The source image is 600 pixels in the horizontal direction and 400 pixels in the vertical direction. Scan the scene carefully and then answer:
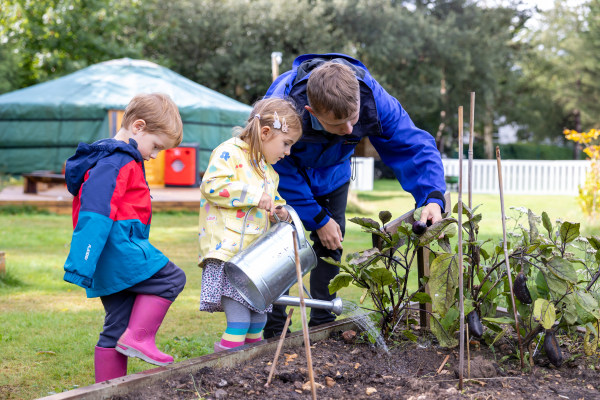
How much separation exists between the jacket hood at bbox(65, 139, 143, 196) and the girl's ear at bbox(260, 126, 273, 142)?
1.51 ft

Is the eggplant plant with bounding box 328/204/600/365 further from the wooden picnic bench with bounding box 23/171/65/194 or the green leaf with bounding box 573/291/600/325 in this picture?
the wooden picnic bench with bounding box 23/171/65/194

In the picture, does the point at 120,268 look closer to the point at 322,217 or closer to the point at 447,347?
the point at 322,217

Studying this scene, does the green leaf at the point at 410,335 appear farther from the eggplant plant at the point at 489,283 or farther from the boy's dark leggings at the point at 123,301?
the boy's dark leggings at the point at 123,301

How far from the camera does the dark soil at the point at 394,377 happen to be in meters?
1.78

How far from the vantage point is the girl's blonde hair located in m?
2.21

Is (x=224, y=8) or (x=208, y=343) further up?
(x=224, y=8)

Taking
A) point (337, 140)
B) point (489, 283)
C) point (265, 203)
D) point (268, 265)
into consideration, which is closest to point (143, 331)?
point (268, 265)

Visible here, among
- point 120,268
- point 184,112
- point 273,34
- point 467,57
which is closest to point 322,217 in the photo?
point 120,268

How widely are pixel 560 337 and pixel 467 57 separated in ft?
69.9

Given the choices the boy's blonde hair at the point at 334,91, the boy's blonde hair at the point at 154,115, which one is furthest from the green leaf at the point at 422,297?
the boy's blonde hair at the point at 154,115

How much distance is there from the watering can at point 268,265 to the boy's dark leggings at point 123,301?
0.69ft

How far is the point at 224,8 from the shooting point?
2000 cm

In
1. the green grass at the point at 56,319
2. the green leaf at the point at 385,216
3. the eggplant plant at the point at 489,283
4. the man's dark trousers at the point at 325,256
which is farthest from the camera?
the man's dark trousers at the point at 325,256

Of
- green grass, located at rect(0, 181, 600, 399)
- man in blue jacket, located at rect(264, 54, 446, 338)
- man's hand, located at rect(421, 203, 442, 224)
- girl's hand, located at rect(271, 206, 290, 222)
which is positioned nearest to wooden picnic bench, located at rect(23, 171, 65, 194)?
green grass, located at rect(0, 181, 600, 399)
